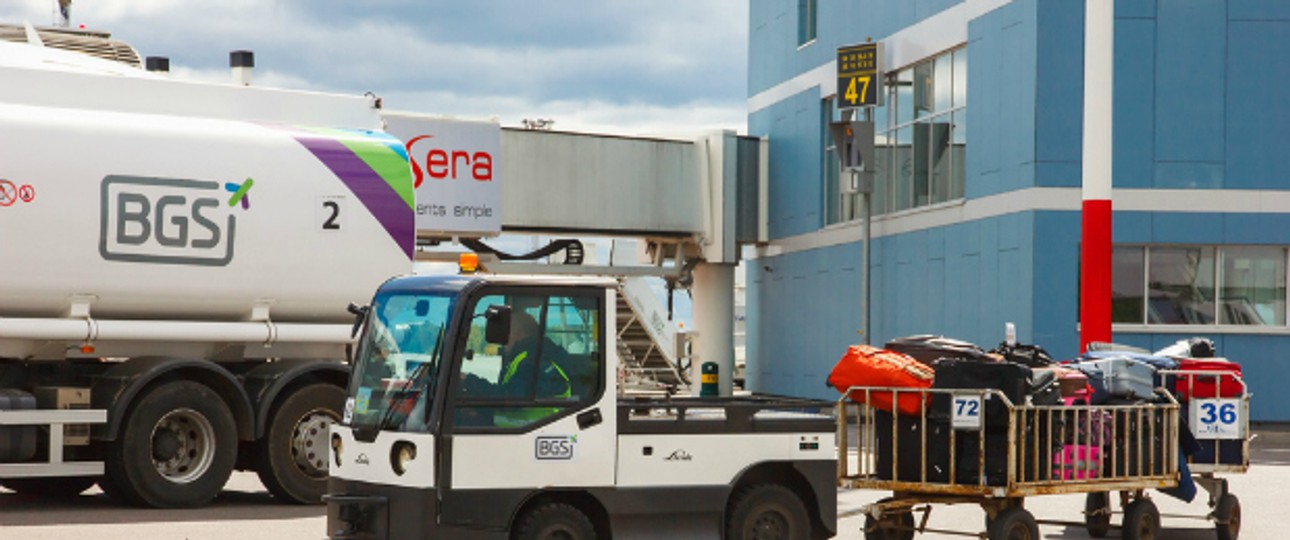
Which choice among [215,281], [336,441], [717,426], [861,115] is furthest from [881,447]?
[861,115]

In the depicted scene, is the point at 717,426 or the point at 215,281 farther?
the point at 215,281

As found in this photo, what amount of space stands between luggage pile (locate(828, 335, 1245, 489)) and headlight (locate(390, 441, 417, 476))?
344 cm

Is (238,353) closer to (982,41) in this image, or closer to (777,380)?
(982,41)

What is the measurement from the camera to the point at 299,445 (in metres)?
17.4

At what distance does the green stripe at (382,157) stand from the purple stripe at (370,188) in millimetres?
52

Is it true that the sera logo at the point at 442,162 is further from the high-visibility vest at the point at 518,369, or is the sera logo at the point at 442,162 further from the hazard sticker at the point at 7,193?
the high-visibility vest at the point at 518,369

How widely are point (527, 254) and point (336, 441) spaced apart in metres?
27.6

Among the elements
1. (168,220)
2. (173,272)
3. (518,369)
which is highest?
(168,220)

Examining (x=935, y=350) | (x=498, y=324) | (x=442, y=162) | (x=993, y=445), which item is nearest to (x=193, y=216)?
(x=498, y=324)

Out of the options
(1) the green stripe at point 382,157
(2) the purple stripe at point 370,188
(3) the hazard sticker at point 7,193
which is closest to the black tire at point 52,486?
(3) the hazard sticker at point 7,193

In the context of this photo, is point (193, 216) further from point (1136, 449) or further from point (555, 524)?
point (1136, 449)

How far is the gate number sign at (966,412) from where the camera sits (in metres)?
13.1

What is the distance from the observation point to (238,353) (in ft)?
57.6

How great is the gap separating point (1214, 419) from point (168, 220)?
29.0 feet
